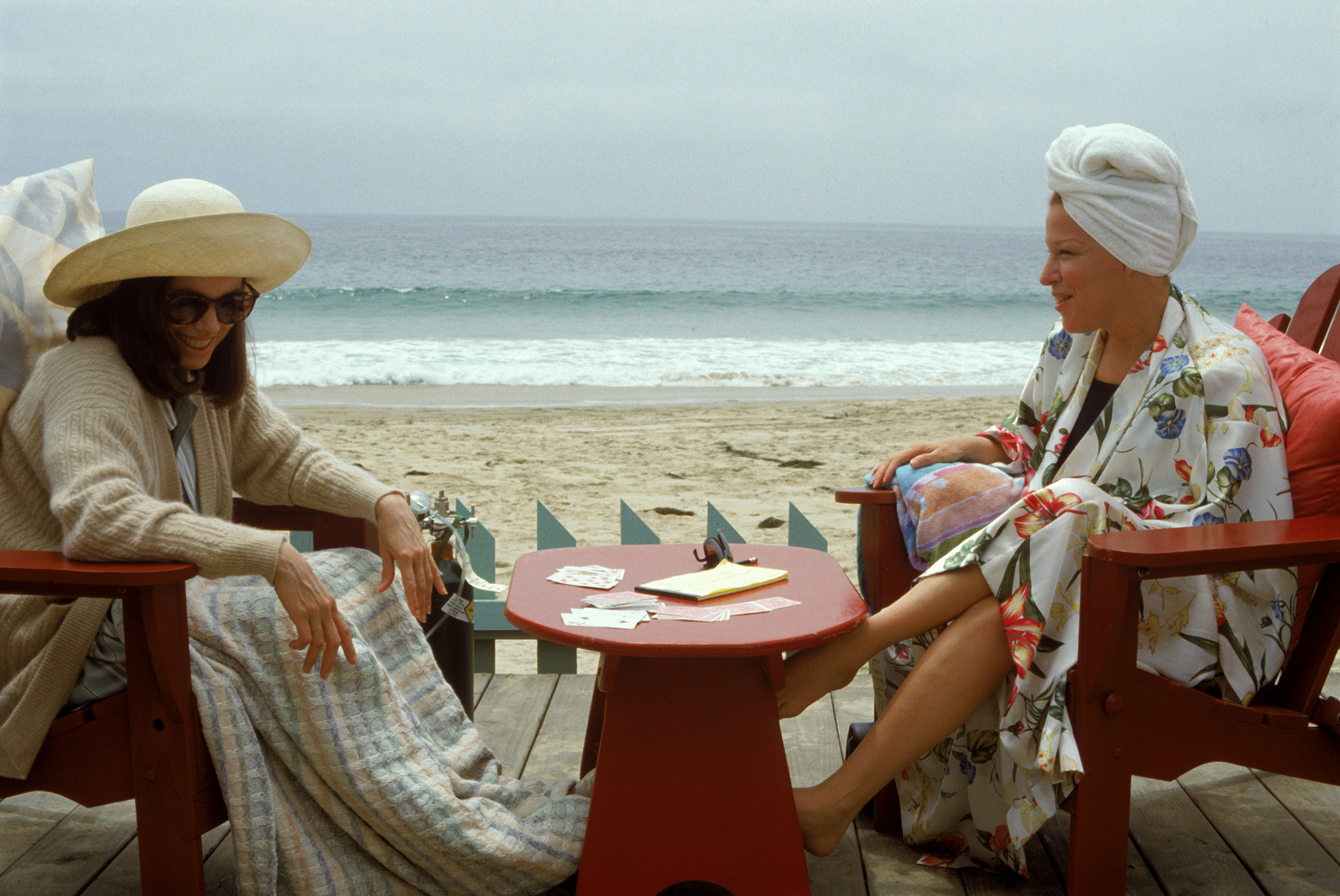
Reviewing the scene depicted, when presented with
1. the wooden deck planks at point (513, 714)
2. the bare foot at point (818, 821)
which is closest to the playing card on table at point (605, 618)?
the bare foot at point (818, 821)

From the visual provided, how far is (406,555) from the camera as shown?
2.14 m

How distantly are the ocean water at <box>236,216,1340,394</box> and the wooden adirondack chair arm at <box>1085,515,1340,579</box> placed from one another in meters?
1.94

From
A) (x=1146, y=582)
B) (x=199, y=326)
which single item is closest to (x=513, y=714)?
(x=199, y=326)

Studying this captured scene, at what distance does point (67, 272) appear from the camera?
1914 mm

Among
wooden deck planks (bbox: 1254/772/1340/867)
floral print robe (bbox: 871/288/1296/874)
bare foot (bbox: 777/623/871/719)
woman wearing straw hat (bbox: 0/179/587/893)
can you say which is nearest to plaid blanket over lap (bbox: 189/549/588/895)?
woman wearing straw hat (bbox: 0/179/587/893)

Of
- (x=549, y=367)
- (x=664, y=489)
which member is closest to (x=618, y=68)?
(x=549, y=367)

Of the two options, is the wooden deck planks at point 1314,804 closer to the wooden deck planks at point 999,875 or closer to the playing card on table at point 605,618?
the wooden deck planks at point 999,875

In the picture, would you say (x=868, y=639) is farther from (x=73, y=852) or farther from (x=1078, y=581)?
(x=73, y=852)

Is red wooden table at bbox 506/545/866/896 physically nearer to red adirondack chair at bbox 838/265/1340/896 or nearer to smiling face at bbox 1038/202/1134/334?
red adirondack chair at bbox 838/265/1340/896

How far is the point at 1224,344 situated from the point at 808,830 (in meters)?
1.29

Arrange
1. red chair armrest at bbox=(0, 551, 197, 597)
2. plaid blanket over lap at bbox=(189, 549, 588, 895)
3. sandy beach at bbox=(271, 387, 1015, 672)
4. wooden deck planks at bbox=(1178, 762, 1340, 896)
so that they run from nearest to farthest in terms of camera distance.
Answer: red chair armrest at bbox=(0, 551, 197, 597)
plaid blanket over lap at bbox=(189, 549, 588, 895)
wooden deck planks at bbox=(1178, 762, 1340, 896)
sandy beach at bbox=(271, 387, 1015, 672)

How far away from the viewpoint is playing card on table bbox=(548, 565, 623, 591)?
2.19 meters

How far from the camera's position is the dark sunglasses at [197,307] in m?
1.97

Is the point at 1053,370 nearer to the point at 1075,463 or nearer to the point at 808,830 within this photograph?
the point at 1075,463
